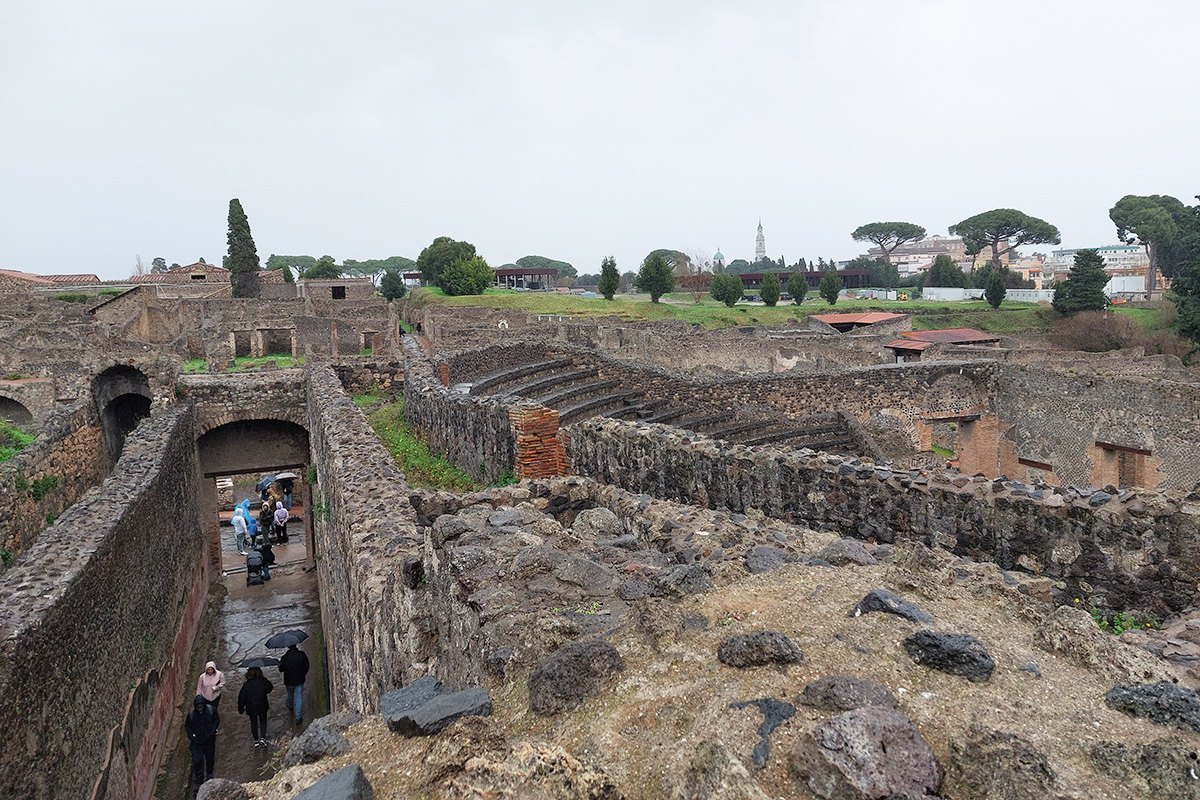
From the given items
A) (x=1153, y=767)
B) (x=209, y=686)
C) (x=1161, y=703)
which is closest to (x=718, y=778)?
(x=1153, y=767)

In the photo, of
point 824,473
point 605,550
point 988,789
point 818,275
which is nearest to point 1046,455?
point 824,473

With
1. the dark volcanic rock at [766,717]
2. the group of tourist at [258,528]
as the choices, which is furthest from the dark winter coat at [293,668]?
the dark volcanic rock at [766,717]

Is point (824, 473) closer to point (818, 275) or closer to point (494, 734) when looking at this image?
point (494, 734)

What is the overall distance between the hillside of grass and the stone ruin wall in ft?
113

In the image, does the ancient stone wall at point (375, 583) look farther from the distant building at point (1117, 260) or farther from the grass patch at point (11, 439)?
the distant building at point (1117, 260)

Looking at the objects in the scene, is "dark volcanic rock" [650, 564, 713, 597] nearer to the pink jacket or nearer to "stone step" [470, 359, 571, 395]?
the pink jacket

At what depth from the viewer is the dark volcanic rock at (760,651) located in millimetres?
3010

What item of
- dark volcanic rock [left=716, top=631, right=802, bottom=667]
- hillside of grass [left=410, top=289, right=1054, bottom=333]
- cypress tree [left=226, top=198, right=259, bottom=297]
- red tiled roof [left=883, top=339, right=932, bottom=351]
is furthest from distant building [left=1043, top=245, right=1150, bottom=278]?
dark volcanic rock [left=716, top=631, right=802, bottom=667]

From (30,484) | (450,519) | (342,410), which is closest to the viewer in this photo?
(450,519)

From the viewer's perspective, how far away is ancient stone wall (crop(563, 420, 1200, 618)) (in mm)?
5621

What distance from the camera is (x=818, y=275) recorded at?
8912 cm

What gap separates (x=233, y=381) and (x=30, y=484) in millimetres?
5065

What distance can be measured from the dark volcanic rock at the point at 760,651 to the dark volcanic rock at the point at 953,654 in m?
0.47

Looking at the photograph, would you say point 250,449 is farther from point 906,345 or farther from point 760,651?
point 906,345
